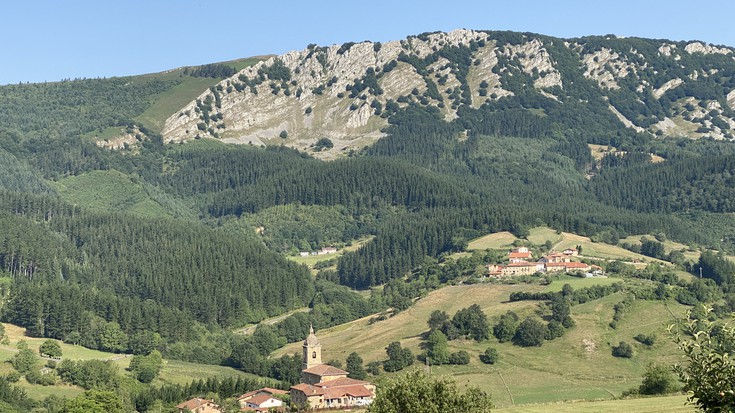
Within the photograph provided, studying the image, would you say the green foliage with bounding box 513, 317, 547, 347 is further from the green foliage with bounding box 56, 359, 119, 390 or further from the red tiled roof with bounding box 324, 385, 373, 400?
the green foliage with bounding box 56, 359, 119, 390

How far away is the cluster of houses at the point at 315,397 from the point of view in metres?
135

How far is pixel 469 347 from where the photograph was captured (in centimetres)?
18088

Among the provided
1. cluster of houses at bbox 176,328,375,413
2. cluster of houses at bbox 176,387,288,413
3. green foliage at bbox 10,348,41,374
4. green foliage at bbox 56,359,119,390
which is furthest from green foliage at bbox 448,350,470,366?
green foliage at bbox 10,348,41,374

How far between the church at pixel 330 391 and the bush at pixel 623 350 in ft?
147

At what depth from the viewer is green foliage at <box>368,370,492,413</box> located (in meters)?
67.1

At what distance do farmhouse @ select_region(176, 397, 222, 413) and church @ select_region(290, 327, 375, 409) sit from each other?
10328mm

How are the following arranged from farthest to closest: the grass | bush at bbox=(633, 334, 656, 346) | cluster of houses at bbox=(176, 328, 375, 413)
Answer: bush at bbox=(633, 334, 656, 346) → cluster of houses at bbox=(176, 328, 375, 413) → the grass

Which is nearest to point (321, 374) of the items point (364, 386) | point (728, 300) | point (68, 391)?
point (364, 386)

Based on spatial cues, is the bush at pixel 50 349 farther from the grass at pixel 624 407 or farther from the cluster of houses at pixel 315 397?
the grass at pixel 624 407

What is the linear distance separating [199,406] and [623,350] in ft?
234

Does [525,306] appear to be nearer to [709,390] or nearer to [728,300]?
[728,300]

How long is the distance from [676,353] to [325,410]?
228 feet

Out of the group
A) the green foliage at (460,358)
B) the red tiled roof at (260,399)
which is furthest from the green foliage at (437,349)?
the red tiled roof at (260,399)

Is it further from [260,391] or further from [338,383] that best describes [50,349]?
[338,383]
